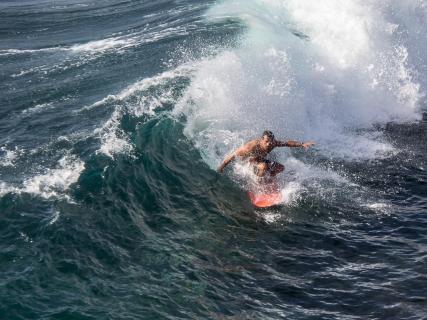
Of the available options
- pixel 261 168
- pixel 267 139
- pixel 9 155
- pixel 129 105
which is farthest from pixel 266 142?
pixel 9 155

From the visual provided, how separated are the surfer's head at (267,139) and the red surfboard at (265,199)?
1351 mm

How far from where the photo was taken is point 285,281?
1088 cm

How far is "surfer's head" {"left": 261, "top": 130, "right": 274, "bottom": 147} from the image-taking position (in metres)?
13.9

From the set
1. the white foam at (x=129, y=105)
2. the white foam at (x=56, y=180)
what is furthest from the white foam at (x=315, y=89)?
the white foam at (x=56, y=180)

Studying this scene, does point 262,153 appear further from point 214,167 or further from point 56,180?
point 56,180

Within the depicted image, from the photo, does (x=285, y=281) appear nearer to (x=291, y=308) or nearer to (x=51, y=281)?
(x=291, y=308)

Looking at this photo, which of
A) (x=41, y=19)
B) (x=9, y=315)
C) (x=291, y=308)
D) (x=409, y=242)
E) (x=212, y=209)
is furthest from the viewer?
(x=41, y=19)

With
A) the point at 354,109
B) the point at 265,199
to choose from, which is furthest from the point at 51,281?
the point at 354,109

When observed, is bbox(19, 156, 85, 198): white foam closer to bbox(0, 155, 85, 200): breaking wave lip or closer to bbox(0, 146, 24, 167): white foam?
bbox(0, 155, 85, 200): breaking wave lip

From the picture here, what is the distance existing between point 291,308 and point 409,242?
3.83 m

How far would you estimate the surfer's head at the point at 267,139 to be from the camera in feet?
45.6

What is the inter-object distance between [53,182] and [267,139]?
231 inches

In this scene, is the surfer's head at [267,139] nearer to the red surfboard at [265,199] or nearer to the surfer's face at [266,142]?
the surfer's face at [266,142]

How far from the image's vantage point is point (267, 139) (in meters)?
13.9
